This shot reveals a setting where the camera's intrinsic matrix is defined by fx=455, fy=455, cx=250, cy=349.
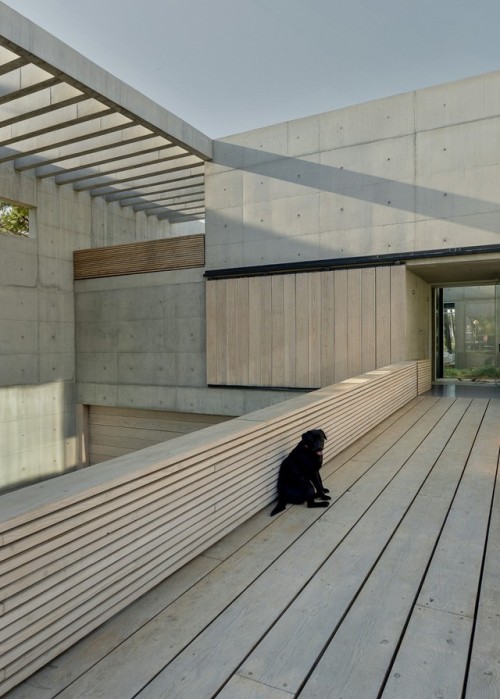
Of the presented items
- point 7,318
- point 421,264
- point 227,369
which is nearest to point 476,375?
point 421,264

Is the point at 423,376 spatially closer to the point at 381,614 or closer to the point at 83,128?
the point at 381,614

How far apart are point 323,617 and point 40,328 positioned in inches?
426

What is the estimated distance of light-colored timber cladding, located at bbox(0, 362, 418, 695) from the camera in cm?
168

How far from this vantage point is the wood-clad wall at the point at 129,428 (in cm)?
1126

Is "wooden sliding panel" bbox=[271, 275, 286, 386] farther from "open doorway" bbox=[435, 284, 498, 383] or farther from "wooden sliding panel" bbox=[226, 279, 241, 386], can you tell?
"open doorway" bbox=[435, 284, 498, 383]

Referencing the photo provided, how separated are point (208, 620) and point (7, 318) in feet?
33.1

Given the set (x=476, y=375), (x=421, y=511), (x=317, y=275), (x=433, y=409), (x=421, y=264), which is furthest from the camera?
(x=476, y=375)

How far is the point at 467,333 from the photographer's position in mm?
11953

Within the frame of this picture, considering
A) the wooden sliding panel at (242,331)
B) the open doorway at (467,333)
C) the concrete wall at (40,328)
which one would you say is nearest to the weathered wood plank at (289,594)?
the wooden sliding panel at (242,331)

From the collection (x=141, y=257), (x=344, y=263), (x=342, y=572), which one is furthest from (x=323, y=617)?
(x=141, y=257)

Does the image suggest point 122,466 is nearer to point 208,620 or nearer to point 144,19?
point 208,620

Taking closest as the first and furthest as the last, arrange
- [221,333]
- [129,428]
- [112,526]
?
1. [112,526]
2. [221,333]
3. [129,428]

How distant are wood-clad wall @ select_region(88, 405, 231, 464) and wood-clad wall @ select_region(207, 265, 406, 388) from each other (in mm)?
1629

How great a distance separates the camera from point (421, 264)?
8.59 m
